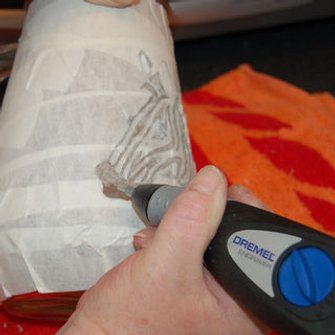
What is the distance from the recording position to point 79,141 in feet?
1.76

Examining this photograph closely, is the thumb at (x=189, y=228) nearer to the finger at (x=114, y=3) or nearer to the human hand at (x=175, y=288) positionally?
the human hand at (x=175, y=288)

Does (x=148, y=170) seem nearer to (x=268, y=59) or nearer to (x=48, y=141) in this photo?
(x=48, y=141)

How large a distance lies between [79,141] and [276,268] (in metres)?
0.23

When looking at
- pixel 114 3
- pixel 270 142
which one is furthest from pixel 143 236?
pixel 270 142

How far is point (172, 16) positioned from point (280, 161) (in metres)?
0.31

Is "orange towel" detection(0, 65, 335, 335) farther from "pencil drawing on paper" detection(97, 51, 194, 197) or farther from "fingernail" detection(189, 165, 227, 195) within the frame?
"fingernail" detection(189, 165, 227, 195)

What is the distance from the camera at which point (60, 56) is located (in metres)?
0.57

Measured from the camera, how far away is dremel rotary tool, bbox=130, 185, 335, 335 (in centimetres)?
38

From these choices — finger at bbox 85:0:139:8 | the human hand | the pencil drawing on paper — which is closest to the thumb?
the human hand

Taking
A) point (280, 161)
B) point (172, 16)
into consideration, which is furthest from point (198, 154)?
point (172, 16)

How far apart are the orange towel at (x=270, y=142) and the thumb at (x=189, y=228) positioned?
0.97 ft

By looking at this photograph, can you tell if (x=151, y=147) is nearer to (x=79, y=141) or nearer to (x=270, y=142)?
(x=79, y=141)

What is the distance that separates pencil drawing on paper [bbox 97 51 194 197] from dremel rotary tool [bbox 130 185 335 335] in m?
0.12

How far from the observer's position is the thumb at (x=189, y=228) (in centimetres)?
41
